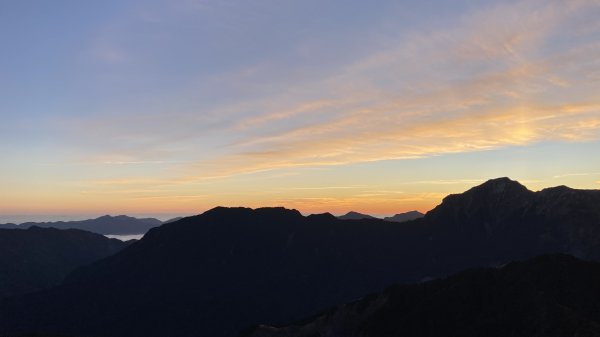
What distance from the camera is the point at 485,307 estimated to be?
129000 millimetres

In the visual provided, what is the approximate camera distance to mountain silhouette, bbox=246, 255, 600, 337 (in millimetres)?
115006

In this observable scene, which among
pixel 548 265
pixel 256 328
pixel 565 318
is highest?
pixel 548 265

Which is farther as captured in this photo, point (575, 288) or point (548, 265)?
point (548, 265)

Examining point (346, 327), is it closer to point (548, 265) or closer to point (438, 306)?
point (438, 306)

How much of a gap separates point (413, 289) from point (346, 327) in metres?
24.3

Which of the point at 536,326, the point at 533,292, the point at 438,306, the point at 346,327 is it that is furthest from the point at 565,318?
the point at 346,327

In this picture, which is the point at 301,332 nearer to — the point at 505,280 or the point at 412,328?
the point at 412,328

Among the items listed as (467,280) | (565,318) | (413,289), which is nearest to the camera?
(565,318)

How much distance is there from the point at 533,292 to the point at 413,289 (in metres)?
38.1

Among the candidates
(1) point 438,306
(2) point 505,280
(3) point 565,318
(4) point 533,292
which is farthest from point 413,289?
(3) point 565,318

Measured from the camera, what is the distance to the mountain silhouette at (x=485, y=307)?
115 metres

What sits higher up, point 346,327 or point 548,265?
point 548,265

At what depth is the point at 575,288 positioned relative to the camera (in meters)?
128

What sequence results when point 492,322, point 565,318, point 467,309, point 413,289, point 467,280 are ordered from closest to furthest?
1. point 565,318
2. point 492,322
3. point 467,309
4. point 467,280
5. point 413,289
